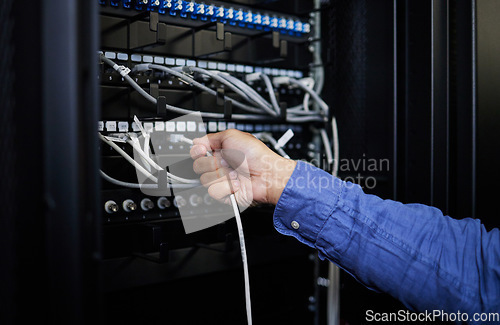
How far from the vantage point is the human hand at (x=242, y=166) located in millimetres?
830

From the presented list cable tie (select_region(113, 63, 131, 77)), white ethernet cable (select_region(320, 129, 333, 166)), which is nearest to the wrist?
white ethernet cable (select_region(320, 129, 333, 166))

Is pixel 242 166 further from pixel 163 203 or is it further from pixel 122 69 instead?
pixel 122 69

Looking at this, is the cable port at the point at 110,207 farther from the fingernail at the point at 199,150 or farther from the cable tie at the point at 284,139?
the cable tie at the point at 284,139

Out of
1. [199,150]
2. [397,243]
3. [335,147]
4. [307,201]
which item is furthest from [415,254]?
[199,150]

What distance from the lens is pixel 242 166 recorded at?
875mm

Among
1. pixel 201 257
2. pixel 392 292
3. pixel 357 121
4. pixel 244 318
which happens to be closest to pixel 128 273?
pixel 201 257

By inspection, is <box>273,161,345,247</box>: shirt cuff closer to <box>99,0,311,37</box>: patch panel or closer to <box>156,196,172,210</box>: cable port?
<box>156,196,172,210</box>: cable port

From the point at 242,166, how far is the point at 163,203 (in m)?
0.17

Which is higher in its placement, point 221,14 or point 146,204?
point 221,14

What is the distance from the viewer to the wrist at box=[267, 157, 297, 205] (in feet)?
2.69

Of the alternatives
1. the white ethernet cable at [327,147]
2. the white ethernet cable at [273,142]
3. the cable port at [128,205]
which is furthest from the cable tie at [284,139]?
the cable port at [128,205]

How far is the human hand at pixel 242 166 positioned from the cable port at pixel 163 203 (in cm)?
8

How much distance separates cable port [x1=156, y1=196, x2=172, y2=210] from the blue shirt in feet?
0.69

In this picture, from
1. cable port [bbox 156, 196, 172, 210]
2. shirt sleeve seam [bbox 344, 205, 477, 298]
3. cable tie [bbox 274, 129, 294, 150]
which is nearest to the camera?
shirt sleeve seam [bbox 344, 205, 477, 298]
